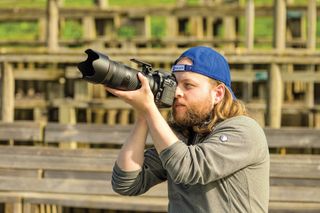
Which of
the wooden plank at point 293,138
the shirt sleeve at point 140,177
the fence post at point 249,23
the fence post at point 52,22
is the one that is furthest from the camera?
the fence post at point 249,23

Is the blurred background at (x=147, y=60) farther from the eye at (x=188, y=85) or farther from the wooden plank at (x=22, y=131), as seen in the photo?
the eye at (x=188, y=85)

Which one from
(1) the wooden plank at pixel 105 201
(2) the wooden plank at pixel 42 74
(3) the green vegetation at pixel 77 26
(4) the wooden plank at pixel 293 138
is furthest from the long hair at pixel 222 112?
Answer: (3) the green vegetation at pixel 77 26

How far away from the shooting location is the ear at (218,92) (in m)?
2.88

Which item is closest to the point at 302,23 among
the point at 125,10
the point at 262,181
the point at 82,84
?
A: the point at 125,10

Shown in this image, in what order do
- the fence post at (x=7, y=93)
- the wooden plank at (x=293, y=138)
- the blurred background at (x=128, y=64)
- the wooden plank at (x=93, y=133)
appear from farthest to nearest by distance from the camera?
the fence post at (x=7, y=93), the blurred background at (x=128, y=64), the wooden plank at (x=93, y=133), the wooden plank at (x=293, y=138)

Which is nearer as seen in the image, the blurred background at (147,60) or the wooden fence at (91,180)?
the wooden fence at (91,180)

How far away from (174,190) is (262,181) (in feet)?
1.06

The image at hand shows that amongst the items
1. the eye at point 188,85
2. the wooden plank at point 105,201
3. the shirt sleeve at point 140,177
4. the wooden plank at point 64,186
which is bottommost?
the wooden plank at point 105,201

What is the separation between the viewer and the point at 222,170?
2725 millimetres

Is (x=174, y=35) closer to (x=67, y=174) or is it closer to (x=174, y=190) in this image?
(x=67, y=174)

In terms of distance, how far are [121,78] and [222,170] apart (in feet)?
1.57

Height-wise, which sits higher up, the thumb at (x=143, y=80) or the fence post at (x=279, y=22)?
the fence post at (x=279, y=22)

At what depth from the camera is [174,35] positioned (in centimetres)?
1451

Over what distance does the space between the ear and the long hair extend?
0.04ft
